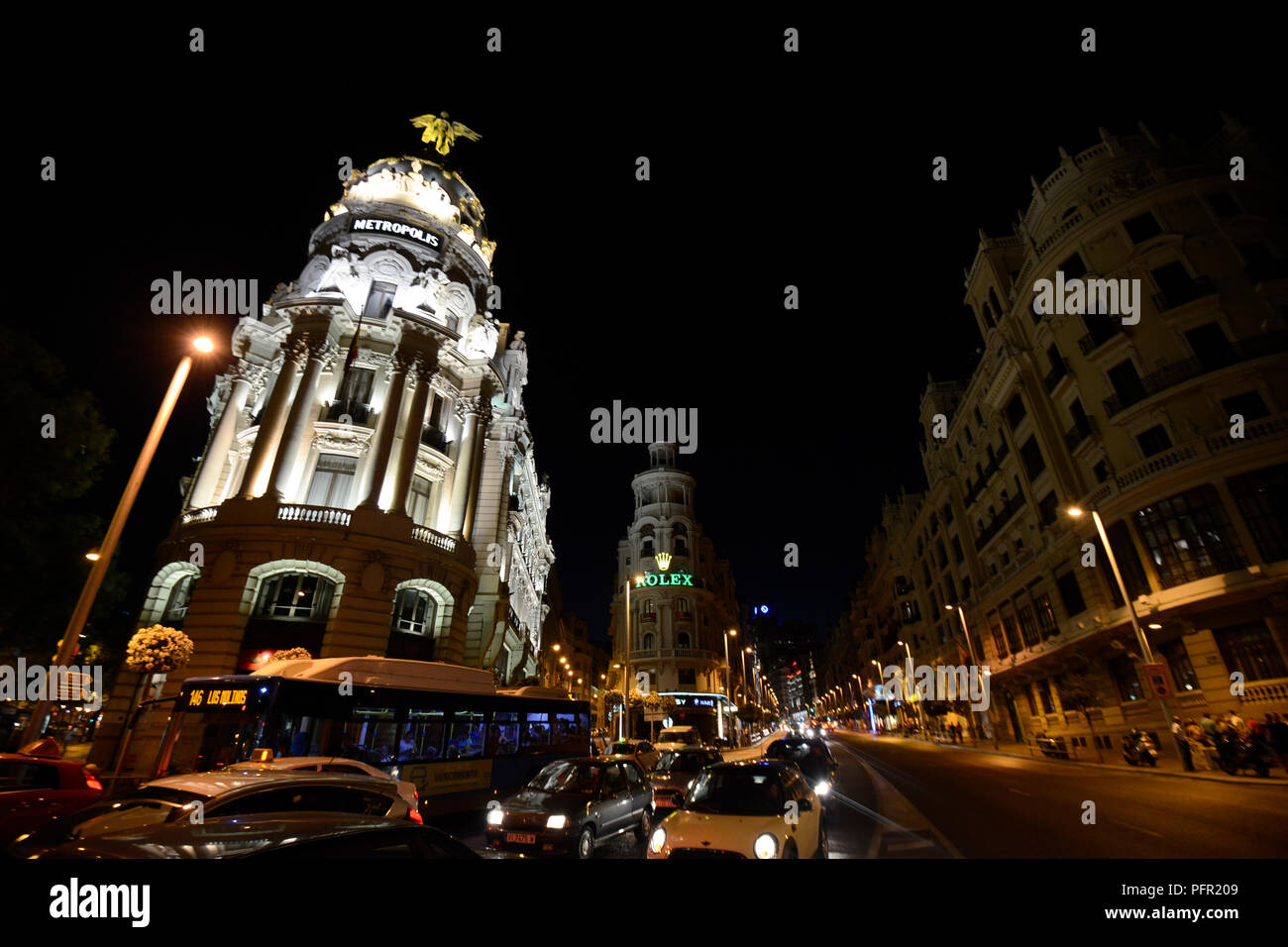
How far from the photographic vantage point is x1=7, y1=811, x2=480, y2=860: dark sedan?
347 centimetres

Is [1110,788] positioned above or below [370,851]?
below

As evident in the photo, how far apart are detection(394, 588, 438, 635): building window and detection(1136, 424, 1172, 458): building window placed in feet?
110

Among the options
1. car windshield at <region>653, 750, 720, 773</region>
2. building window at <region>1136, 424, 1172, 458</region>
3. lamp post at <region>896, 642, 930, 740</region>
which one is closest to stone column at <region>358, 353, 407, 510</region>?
car windshield at <region>653, 750, 720, 773</region>

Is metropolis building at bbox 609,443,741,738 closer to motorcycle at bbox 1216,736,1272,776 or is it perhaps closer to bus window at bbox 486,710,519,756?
bus window at bbox 486,710,519,756

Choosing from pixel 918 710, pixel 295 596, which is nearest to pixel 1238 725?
pixel 295 596

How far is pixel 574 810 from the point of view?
31.4 feet

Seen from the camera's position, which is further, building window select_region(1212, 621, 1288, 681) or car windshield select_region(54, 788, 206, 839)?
building window select_region(1212, 621, 1288, 681)

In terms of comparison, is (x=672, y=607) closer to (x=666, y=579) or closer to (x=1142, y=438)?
(x=666, y=579)

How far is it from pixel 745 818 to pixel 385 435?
2508cm

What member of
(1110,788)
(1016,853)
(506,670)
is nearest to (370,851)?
(1016,853)

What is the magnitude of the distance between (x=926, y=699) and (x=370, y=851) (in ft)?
215

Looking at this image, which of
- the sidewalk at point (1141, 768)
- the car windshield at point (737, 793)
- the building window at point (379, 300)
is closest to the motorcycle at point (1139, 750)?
the sidewalk at point (1141, 768)

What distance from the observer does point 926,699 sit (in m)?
57.2
